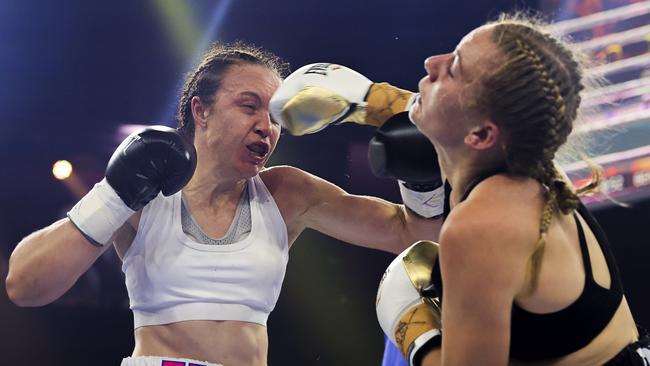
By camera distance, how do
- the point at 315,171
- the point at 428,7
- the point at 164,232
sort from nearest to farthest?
the point at 164,232, the point at 428,7, the point at 315,171

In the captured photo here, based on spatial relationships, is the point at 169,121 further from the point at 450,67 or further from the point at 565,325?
the point at 565,325

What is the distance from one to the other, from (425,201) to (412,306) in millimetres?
655

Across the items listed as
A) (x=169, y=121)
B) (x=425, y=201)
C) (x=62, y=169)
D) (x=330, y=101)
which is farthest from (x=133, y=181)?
(x=62, y=169)

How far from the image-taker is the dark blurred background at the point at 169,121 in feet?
13.6

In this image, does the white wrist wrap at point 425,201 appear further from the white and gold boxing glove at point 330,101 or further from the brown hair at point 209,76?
the brown hair at point 209,76

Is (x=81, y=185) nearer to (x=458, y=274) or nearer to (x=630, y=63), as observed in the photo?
(x=630, y=63)

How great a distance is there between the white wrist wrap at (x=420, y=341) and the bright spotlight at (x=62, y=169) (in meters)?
3.50

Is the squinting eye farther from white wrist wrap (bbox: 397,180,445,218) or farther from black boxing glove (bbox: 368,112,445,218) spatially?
white wrist wrap (bbox: 397,180,445,218)

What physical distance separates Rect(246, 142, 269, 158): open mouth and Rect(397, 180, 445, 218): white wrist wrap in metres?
0.44

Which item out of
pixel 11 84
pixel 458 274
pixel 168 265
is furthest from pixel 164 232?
pixel 11 84

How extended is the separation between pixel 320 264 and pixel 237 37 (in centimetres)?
150

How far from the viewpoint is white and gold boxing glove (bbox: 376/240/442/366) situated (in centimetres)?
138

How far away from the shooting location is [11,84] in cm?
427

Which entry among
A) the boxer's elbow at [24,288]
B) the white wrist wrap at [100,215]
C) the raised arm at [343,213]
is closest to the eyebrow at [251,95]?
the raised arm at [343,213]
